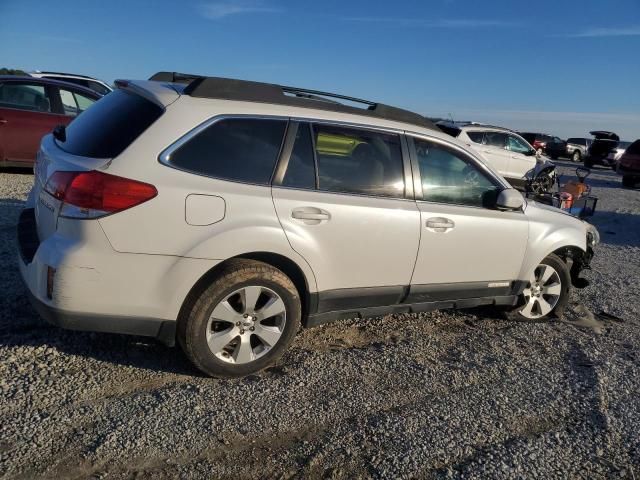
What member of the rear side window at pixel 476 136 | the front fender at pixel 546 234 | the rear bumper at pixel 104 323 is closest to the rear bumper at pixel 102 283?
the rear bumper at pixel 104 323

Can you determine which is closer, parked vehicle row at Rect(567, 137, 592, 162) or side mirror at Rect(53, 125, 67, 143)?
side mirror at Rect(53, 125, 67, 143)

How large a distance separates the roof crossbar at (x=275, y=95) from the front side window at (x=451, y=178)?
250mm

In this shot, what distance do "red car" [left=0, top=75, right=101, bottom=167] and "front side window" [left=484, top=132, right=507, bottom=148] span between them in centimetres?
1042

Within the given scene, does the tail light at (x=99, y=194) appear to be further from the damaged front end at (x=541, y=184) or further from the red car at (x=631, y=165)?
the red car at (x=631, y=165)

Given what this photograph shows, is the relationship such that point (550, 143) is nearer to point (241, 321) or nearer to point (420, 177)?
point (420, 177)

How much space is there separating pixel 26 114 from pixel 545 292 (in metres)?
8.32

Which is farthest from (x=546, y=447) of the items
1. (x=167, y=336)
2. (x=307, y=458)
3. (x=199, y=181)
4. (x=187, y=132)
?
(x=187, y=132)

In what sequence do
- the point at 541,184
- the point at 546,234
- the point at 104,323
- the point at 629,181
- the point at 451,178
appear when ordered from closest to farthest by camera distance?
the point at 104,323
the point at 451,178
the point at 546,234
the point at 541,184
the point at 629,181

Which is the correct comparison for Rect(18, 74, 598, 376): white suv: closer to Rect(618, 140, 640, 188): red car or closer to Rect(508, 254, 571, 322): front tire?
Rect(508, 254, 571, 322): front tire

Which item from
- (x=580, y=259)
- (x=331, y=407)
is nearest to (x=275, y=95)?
(x=331, y=407)

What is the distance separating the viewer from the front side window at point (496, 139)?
49.4 feet

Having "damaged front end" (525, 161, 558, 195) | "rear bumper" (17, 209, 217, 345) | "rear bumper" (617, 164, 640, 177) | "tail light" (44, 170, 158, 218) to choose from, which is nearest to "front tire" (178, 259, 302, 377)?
"rear bumper" (17, 209, 217, 345)

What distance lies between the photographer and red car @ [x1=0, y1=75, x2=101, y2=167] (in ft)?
29.2

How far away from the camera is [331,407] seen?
328cm
